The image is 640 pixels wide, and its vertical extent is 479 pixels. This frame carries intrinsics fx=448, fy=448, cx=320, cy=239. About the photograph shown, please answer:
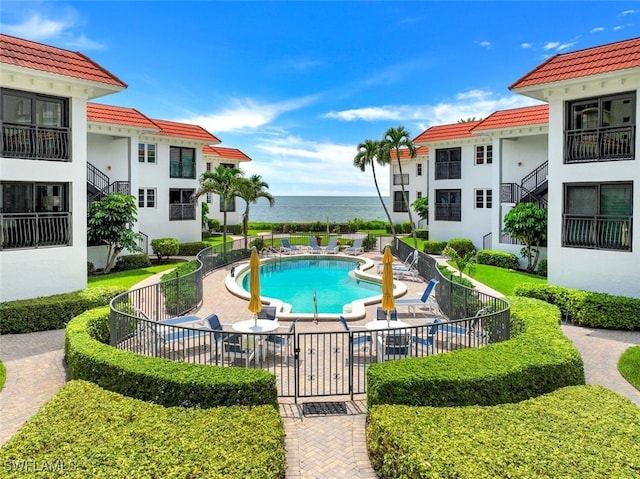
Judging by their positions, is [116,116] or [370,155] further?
[370,155]

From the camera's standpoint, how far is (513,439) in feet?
19.3

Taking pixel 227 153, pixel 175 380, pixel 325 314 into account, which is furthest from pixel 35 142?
pixel 227 153

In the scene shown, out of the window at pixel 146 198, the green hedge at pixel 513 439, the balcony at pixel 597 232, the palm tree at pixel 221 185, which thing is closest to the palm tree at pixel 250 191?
the palm tree at pixel 221 185

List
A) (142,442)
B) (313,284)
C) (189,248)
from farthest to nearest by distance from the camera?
(189,248), (313,284), (142,442)

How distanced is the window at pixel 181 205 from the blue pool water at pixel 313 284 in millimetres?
8244

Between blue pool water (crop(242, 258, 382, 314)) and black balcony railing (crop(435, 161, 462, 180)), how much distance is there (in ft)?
34.1

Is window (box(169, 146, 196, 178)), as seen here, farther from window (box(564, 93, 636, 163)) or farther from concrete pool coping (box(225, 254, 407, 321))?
window (box(564, 93, 636, 163))

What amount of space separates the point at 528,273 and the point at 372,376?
19283 millimetres

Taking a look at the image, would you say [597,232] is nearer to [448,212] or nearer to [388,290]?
[388,290]

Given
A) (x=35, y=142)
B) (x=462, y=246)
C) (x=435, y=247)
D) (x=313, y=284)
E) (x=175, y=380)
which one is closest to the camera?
(x=175, y=380)

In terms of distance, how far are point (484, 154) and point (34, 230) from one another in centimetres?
2706

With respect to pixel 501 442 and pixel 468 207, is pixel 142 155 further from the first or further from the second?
pixel 501 442

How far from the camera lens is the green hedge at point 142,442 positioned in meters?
5.23

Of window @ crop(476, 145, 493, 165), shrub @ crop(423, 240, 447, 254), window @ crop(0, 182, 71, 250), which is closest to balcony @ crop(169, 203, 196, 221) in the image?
window @ crop(0, 182, 71, 250)
